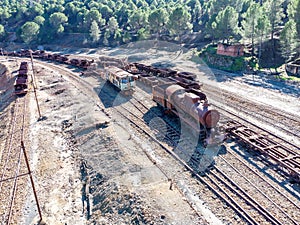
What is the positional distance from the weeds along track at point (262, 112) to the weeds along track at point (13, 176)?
20.1 meters

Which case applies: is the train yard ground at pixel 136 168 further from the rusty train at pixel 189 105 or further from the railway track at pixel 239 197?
the rusty train at pixel 189 105

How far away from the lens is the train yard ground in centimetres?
1382

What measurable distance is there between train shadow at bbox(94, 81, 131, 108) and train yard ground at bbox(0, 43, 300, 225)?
0.14m

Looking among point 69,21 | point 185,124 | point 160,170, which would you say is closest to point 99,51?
point 69,21

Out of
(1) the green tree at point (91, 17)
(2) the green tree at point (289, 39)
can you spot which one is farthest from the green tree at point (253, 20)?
(1) the green tree at point (91, 17)

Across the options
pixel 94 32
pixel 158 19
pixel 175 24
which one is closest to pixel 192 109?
pixel 175 24

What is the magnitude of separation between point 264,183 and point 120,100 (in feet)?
64.2

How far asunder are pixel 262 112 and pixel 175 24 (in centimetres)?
4706

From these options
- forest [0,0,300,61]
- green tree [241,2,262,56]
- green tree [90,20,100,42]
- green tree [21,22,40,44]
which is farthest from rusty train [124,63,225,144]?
green tree [21,22,40,44]

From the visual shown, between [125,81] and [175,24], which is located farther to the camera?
[175,24]

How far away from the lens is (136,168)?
17.1m

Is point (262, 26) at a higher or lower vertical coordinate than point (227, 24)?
lower

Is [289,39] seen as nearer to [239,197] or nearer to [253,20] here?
[253,20]

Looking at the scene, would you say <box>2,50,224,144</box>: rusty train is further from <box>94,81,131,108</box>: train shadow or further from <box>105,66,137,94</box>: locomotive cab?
<box>94,81,131,108</box>: train shadow
